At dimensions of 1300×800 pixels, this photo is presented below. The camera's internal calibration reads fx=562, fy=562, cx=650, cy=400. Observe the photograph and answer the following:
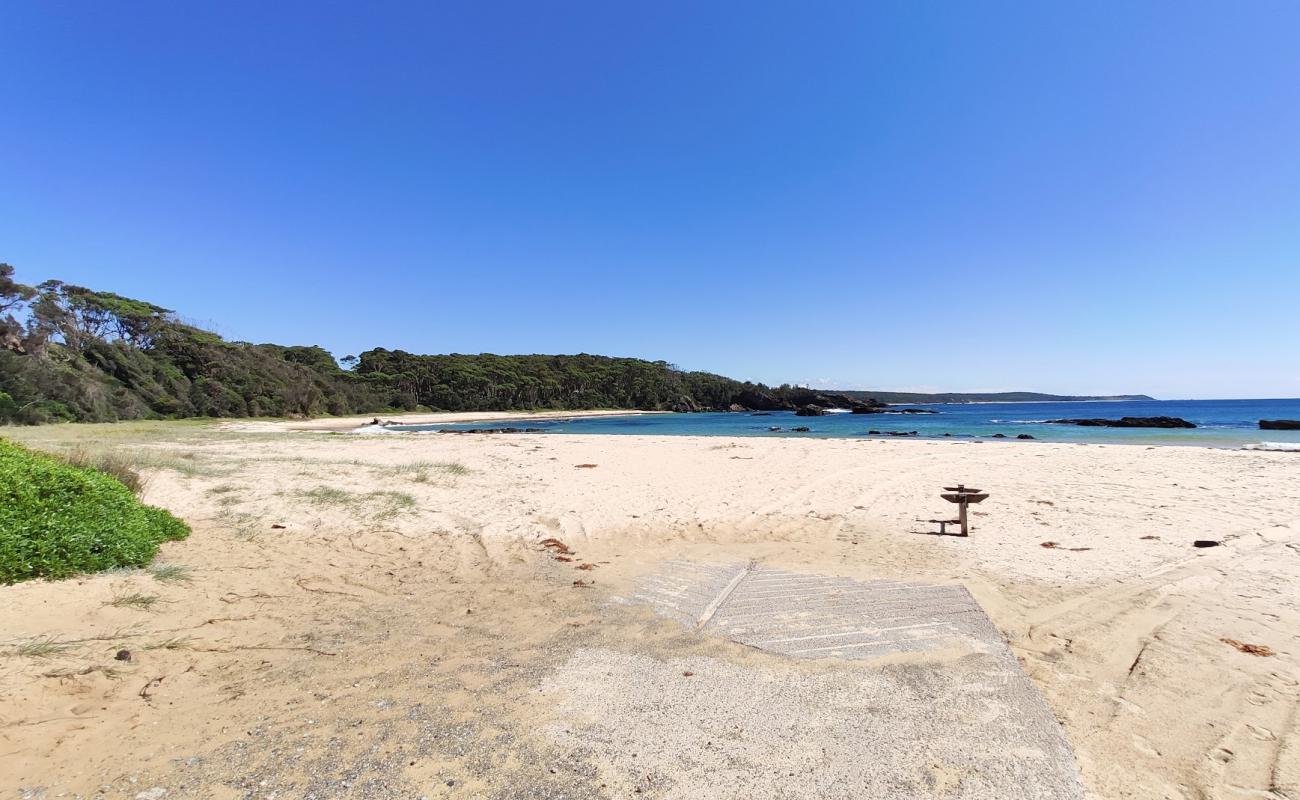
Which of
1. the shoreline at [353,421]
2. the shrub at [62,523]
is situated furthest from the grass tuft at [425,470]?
the shoreline at [353,421]

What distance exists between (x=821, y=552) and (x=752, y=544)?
1.00 m

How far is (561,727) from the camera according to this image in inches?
127

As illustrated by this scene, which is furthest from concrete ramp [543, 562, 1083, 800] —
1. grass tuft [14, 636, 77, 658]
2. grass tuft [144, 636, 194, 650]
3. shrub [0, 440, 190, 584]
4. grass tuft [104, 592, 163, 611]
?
shrub [0, 440, 190, 584]

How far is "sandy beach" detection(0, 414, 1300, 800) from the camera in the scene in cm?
288

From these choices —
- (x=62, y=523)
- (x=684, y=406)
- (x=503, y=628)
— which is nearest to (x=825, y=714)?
(x=503, y=628)

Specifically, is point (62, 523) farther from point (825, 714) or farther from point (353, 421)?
point (353, 421)

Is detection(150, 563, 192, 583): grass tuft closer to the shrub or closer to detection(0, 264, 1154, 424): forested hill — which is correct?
the shrub

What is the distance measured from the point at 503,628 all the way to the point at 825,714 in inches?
108

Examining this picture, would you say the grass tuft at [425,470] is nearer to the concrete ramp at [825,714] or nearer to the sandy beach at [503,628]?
the sandy beach at [503,628]

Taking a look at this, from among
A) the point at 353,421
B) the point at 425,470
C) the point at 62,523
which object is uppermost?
the point at 62,523

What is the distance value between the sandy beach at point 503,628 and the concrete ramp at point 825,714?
5.8 inches

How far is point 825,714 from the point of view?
3398 mm

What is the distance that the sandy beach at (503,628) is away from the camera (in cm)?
288

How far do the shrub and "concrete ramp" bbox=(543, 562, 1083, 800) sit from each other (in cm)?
452
